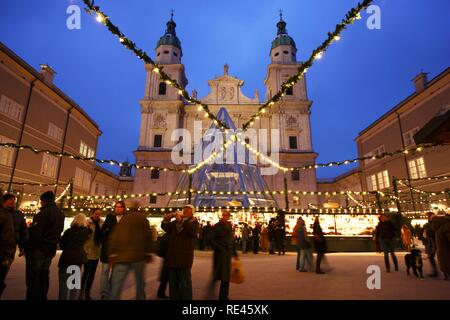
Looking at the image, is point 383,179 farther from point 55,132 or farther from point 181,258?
point 55,132

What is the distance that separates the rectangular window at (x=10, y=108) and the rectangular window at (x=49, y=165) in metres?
4.01

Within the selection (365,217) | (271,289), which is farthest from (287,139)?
(271,289)

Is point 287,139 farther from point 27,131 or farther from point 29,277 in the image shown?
point 29,277

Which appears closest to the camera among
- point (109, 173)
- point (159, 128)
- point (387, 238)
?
point (387, 238)

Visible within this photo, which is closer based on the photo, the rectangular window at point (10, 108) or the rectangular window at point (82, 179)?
the rectangular window at point (10, 108)

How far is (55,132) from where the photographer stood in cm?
2461

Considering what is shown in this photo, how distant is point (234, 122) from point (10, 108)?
2231 cm

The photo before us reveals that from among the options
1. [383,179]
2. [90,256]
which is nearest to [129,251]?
[90,256]

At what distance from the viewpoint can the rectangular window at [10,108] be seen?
19.0m

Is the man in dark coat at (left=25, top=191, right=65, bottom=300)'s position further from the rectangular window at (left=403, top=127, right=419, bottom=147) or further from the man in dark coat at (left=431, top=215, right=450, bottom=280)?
the rectangular window at (left=403, top=127, right=419, bottom=147)

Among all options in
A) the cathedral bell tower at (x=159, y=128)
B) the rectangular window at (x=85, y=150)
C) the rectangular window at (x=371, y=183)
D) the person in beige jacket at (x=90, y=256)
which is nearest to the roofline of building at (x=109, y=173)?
the rectangular window at (x=85, y=150)

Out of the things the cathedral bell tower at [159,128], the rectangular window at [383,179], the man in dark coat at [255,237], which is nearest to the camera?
the man in dark coat at [255,237]

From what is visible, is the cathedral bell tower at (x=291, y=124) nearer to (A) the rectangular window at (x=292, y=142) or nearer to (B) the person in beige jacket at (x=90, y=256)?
(A) the rectangular window at (x=292, y=142)

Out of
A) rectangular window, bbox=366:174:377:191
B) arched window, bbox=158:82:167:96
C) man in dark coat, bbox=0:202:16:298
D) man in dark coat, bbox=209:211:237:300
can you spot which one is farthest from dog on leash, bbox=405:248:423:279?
arched window, bbox=158:82:167:96
